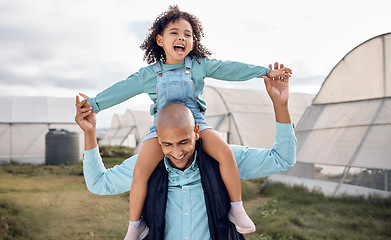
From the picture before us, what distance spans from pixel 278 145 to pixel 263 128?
43.2 feet

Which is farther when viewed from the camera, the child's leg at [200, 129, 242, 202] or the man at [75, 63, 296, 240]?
the child's leg at [200, 129, 242, 202]

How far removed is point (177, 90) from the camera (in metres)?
2.36

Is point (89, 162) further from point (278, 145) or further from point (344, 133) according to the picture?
point (344, 133)

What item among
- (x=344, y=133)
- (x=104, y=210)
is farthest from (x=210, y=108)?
(x=104, y=210)

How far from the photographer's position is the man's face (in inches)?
79.7

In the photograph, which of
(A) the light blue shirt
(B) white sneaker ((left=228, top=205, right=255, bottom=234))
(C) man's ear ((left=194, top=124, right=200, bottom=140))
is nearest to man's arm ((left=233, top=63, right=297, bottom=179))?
(A) the light blue shirt

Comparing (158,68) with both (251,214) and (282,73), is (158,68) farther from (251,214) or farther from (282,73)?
(251,214)

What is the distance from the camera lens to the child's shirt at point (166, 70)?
8.03 feet

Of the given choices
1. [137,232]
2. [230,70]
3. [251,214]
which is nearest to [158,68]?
[230,70]

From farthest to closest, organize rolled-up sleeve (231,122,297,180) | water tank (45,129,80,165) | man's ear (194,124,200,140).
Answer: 1. water tank (45,129,80,165)
2. rolled-up sleeve (231,122,297,180)
3. man's ear (194,124,200,140)

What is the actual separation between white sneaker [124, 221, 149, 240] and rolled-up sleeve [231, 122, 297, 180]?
75 centimetres

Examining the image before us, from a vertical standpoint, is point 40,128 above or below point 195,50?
below

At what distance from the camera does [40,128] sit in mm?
17922

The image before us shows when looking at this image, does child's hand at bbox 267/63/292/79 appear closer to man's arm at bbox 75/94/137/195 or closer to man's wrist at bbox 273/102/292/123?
man's wrist at bbox 273/102/292/123
